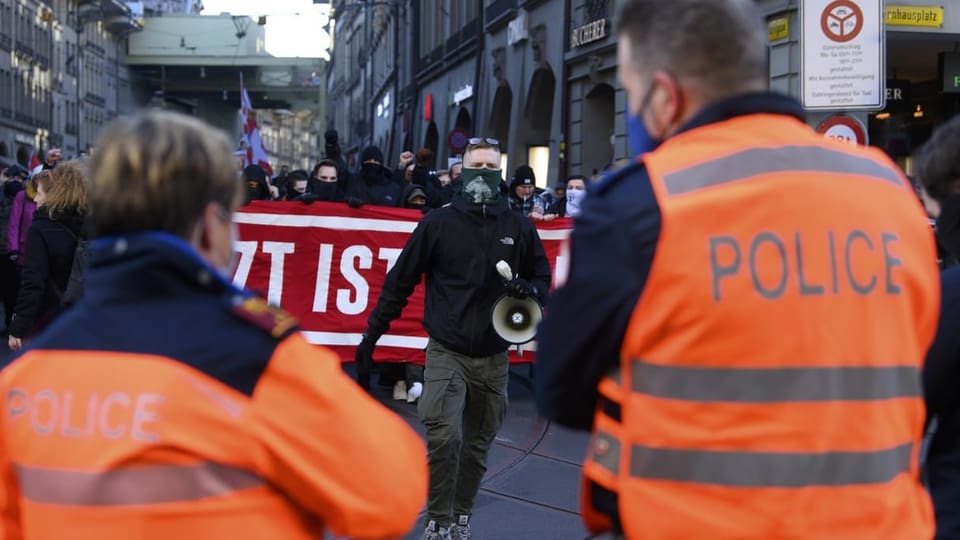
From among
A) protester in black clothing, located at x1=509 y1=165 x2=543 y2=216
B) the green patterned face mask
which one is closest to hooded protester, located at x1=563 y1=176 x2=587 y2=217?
protester in black clothing, located at x1=509 y1=165 x2=543 y2=216

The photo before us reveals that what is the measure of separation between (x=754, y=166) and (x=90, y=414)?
1270mm

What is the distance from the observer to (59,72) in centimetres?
7562

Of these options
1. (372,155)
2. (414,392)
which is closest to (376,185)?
(372,155)

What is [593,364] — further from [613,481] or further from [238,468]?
[238,468]

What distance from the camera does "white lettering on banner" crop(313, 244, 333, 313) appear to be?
11180 mm

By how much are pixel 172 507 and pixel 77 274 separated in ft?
20.9

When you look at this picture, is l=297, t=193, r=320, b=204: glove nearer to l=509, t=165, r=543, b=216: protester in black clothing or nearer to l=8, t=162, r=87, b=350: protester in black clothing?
l=8, t=162, r=87, b=350: protester in black clothing

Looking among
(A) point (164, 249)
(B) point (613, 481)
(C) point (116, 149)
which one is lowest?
(B) point (613, 481)

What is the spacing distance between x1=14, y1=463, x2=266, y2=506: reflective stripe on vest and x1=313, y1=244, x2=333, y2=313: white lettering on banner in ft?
29.6

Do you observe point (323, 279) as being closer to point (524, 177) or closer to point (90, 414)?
point (524, 177)

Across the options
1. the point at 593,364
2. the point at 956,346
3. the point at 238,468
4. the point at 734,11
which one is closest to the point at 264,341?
the point at 238,468

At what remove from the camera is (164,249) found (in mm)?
2195

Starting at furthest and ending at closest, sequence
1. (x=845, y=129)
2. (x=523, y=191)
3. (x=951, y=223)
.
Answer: (x=523, y=191), (x=845, y=129), (x=951, y=223)

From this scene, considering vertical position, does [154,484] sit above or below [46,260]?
below
